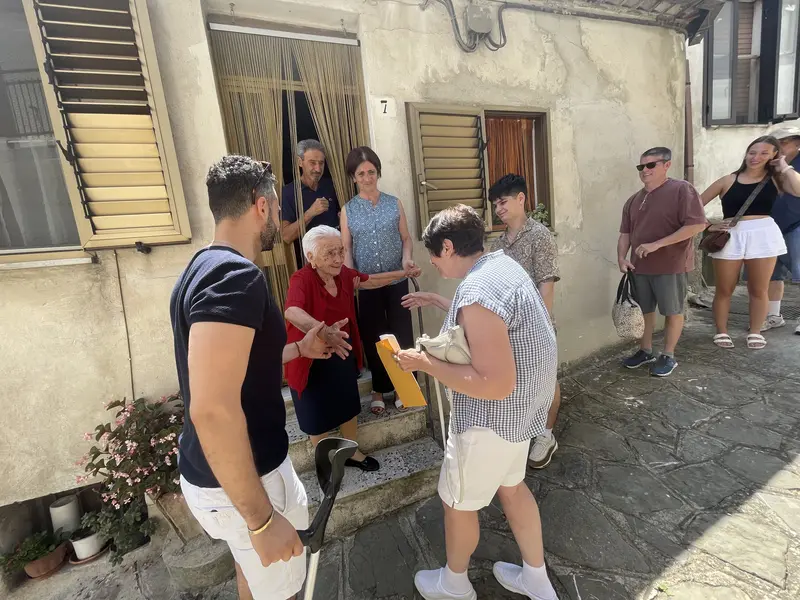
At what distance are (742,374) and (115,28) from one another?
606cm

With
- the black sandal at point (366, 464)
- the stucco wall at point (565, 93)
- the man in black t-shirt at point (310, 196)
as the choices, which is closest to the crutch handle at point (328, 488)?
the black sandal at point (366, 464)

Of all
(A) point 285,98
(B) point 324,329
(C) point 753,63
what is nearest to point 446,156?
(A) point 285,98

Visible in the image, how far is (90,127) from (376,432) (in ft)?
9.08

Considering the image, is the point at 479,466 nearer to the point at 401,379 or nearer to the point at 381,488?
the point at 401,379

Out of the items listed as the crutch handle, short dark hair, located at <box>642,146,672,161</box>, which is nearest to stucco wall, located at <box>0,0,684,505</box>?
short dark hair, located at <box>642,146,672,161</box>

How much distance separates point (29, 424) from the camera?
2553 millimetres

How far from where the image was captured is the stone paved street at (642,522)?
81.0 inches

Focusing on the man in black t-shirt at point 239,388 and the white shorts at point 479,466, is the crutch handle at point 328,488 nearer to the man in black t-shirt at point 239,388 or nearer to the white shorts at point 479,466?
the man in black t-shirt at point 239,388

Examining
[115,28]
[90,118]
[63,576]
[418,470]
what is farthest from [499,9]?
[63,576]

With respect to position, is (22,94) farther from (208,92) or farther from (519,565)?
(519,565)

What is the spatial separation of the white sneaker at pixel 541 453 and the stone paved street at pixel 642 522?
7 cm

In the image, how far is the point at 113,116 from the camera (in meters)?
2.45

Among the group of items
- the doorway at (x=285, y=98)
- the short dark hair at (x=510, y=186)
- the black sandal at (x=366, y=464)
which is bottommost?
the black sandal at (x=366, y=464)

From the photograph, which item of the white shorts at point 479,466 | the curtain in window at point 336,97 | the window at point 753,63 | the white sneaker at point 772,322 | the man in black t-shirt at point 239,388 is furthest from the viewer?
the window at point 753,63
